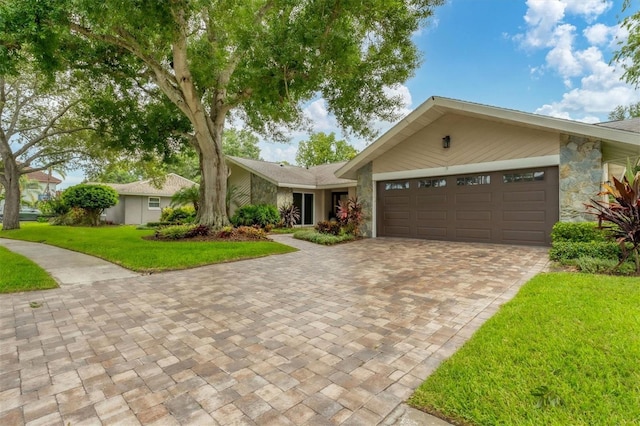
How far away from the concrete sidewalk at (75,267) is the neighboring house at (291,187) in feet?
30.8

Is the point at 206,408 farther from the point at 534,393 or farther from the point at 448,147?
the point at 448,147

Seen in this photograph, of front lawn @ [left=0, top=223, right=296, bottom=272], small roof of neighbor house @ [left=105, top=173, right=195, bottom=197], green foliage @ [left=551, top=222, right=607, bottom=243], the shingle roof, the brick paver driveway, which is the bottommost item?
the brick paver driveway

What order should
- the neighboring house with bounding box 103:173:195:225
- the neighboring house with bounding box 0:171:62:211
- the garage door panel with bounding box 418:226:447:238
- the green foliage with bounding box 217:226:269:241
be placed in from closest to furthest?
the garage door panel with bounding box 418:226:447:238 < the green foliage with bounding box 217:226:269:241 < the neighboring house with bounding box 103:173:195:225 < the neighboring house with bounding box 0:171:62:211

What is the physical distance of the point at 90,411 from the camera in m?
2.05

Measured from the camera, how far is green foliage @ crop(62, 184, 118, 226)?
62.3 feet

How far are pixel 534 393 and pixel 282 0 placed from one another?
908cm

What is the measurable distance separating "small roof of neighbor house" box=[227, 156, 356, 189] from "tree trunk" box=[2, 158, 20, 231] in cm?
1115

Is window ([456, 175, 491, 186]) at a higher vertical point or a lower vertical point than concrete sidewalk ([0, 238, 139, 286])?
higher

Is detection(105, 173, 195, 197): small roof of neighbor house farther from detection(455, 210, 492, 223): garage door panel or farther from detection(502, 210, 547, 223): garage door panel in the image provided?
detection(502, 210, 547, 223): garage door panel

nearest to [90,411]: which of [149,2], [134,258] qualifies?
[134,258]

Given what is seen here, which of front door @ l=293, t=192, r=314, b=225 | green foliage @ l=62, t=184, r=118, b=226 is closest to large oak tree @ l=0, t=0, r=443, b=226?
front door @ l=293, t=192, r=314, b=225

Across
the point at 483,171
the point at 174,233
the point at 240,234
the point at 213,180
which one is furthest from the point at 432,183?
the point at 174,233

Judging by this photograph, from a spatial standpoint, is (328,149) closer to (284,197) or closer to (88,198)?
(284,197)

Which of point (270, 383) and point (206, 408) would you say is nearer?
point (206, 408)
